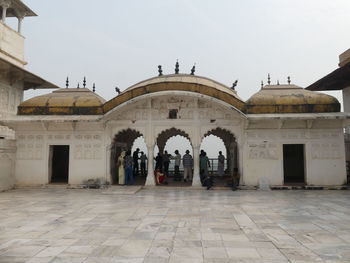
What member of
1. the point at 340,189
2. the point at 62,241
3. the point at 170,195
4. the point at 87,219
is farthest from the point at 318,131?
the point at 62,241

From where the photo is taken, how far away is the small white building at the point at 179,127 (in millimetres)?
11891

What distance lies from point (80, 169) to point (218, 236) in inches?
343

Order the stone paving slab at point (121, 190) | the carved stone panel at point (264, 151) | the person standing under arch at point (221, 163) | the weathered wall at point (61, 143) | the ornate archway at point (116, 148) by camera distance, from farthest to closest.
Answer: the person standing under arch at point (221, 163) < the ornate archway at point (116, 148) < the weathered wall at point (61, 143) < the carved stone panel at point (264, 151) < the stone paving slab at point (121, 190)

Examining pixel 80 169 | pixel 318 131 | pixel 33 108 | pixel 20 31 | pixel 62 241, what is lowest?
pixel 62 241

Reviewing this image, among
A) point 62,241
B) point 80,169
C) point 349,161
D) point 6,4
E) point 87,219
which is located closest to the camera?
point 62,241

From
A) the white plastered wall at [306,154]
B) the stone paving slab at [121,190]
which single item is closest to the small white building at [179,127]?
the white plastered wall at [306,154]

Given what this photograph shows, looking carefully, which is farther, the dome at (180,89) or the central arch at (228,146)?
the central arch at (228,146)

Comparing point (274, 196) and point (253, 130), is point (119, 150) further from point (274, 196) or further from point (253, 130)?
point (274, 196)

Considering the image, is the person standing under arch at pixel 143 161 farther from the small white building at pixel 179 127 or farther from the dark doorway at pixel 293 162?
the dark doorway at pixel 293 162

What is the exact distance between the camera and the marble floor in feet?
13.9

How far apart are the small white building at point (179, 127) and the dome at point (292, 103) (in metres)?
0.04

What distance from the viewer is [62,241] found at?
4.91 m

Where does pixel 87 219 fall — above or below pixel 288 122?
below

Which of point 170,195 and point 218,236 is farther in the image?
point 170,195
